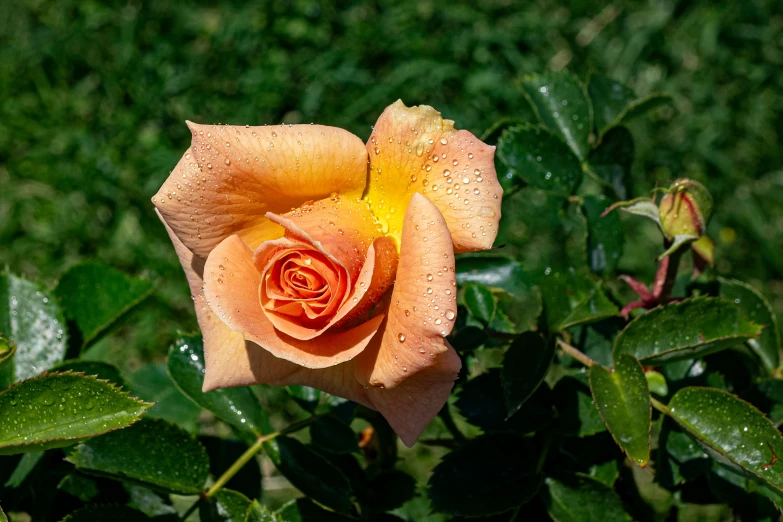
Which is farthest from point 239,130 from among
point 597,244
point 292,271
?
point 597,244

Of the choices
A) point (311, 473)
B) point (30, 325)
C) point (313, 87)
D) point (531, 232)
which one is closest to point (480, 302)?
point (311, 473)

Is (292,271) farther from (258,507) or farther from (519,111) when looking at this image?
(519,111)

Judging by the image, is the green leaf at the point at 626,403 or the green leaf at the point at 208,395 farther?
the green leaf at the point at 208,395

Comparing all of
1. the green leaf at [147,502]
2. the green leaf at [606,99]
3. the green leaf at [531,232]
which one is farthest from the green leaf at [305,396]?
the green leaf at [531,232]

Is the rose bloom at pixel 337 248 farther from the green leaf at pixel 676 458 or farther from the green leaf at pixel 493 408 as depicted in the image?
Result: the green leaf at pixel 676 458

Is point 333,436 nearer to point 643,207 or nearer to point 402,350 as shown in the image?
point 402,350

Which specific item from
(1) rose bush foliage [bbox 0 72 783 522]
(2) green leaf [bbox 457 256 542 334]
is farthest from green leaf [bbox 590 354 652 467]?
(2) green leaf [bbox 457 256 542 334]

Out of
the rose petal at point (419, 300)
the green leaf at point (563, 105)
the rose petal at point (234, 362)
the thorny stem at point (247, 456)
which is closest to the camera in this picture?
the rose petal at point (419, 300)
